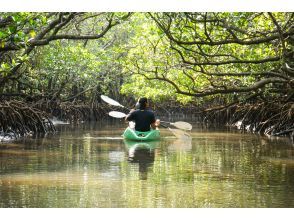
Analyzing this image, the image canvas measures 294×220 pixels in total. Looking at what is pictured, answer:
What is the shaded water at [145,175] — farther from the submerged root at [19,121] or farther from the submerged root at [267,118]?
the submerged root at [267,118]

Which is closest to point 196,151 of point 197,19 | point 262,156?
point 262,156

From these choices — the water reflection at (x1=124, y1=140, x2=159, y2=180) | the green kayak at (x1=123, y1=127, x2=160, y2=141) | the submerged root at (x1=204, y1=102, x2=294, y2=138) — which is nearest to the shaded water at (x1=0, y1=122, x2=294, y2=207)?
the water reflection at (x1=124, y1=140, x2=159, y2=180)

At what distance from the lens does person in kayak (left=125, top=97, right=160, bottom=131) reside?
1415 centimetres

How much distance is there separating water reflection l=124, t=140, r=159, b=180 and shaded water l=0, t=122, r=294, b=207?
16mm

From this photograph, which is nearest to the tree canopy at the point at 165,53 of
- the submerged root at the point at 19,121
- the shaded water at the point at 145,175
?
the submerged root at the point at 19,121

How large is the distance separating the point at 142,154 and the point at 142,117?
298cm

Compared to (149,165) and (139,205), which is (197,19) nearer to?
(149,165)

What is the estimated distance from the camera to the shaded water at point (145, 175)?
20.7 feet

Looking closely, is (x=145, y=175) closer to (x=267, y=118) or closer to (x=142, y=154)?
(x=142, y=154)

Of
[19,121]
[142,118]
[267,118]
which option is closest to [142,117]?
[142,118]

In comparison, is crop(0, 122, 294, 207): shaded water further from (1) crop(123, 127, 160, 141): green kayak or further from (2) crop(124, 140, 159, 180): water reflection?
(1) crop(123, 127, 160, 141): green kayak

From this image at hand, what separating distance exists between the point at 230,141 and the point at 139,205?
887 centimetres

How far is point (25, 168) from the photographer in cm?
878

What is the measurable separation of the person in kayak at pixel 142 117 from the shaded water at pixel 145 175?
1.06 metres
